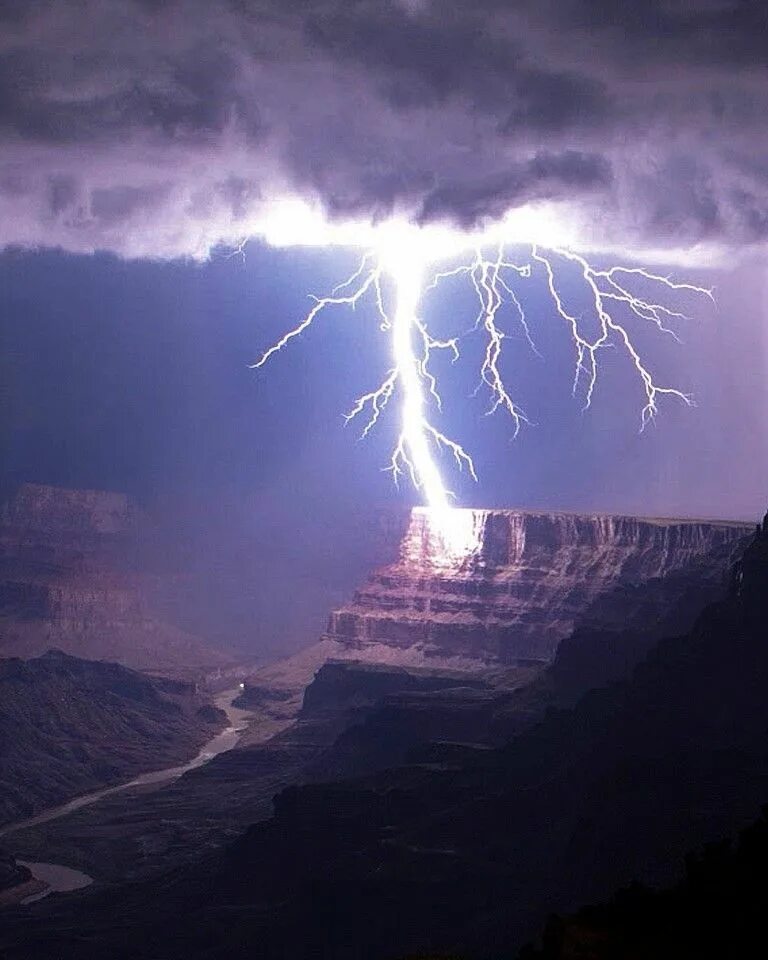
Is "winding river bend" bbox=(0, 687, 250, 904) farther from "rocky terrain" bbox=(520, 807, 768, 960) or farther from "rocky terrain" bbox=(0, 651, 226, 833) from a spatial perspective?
"rocky terrain" bbox=(520, 807, 768, 960)

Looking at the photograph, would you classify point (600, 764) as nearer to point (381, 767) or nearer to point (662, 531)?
point (381, 767)

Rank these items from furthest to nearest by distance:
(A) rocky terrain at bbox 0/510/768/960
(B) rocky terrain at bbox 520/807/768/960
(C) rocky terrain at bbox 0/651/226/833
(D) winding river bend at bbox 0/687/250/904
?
(C) rocky terrain at bbox 0/651/226/833 < (D) winding river bend at bbox 0/687/250/904 < (A) rocky terrain at bbox 0/510/768/960 < (B) rocky terrain at bbox 520/807/768/960

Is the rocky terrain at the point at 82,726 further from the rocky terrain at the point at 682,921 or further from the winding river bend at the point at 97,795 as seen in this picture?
the rocky terrain at the point at 682,921

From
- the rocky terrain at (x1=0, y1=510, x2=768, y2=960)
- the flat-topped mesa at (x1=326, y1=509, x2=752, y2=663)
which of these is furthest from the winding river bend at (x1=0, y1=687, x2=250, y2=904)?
the flat-topped mesa at (x1=326, y1=509, x2=752, y2=663)

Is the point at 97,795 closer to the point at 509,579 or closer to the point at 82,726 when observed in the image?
the point at 82,726

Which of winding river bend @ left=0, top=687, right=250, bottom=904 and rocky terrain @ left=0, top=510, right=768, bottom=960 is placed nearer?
rocky terrain @ left=0, top=510, right=768, bottom=960

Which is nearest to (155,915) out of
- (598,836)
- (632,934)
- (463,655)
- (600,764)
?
(600,764)

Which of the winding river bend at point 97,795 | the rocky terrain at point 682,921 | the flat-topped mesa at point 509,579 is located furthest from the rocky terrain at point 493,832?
the flat-topped mesa at point 509,579
